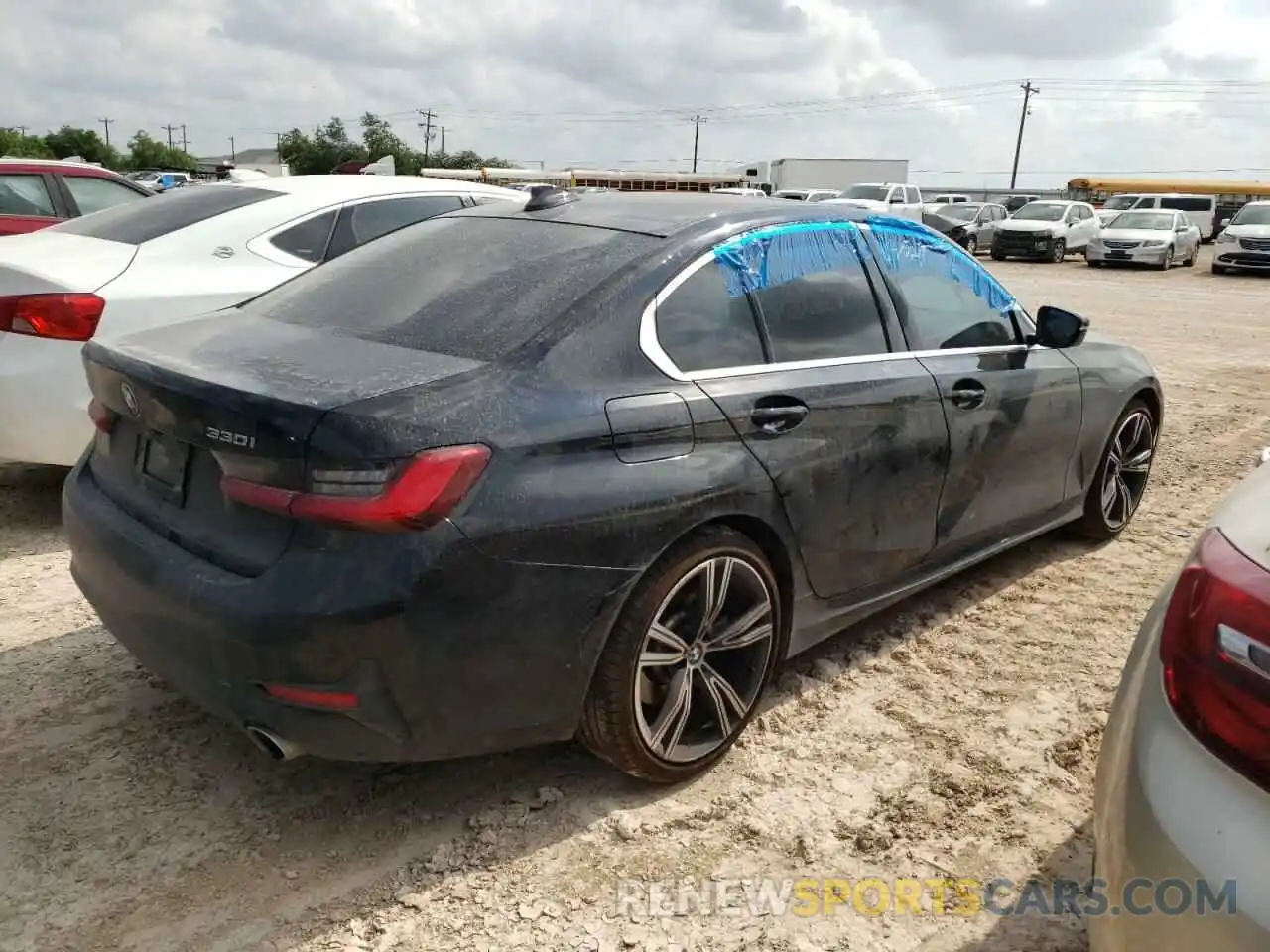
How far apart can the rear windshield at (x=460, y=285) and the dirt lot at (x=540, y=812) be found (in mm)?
1263

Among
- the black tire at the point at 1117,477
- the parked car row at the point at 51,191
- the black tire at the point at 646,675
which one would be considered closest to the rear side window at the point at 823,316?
the black tire at the point at 646,675

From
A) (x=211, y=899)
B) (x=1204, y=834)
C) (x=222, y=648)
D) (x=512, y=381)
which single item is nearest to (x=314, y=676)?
(x=222, y=648)

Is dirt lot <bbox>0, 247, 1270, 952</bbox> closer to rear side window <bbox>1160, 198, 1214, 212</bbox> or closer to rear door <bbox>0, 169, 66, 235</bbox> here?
rear door <bbox>0, 169, 66, 235</bbox>

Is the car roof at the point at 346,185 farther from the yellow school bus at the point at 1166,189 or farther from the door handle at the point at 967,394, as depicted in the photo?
the yellow school bus at the point at 1166,189

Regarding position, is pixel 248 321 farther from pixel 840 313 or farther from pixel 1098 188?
pixel 1098 188

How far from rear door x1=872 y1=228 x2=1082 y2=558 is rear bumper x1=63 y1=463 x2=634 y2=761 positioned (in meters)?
1.62

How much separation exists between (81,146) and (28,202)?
94.1 m

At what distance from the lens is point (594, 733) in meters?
2.74

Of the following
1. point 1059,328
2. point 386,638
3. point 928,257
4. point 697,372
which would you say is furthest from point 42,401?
point 1059,328

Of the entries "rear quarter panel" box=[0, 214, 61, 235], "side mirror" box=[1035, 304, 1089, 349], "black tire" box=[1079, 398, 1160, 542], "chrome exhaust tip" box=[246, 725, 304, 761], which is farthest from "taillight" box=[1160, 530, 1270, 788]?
"rear quarter panel" box=[0, 214, 61, 235]

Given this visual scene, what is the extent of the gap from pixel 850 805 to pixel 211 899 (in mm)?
1664

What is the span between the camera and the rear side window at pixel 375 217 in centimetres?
547

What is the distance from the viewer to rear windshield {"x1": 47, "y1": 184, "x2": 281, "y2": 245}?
16.8 feet

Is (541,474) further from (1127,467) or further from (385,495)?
A: (1127,467)
